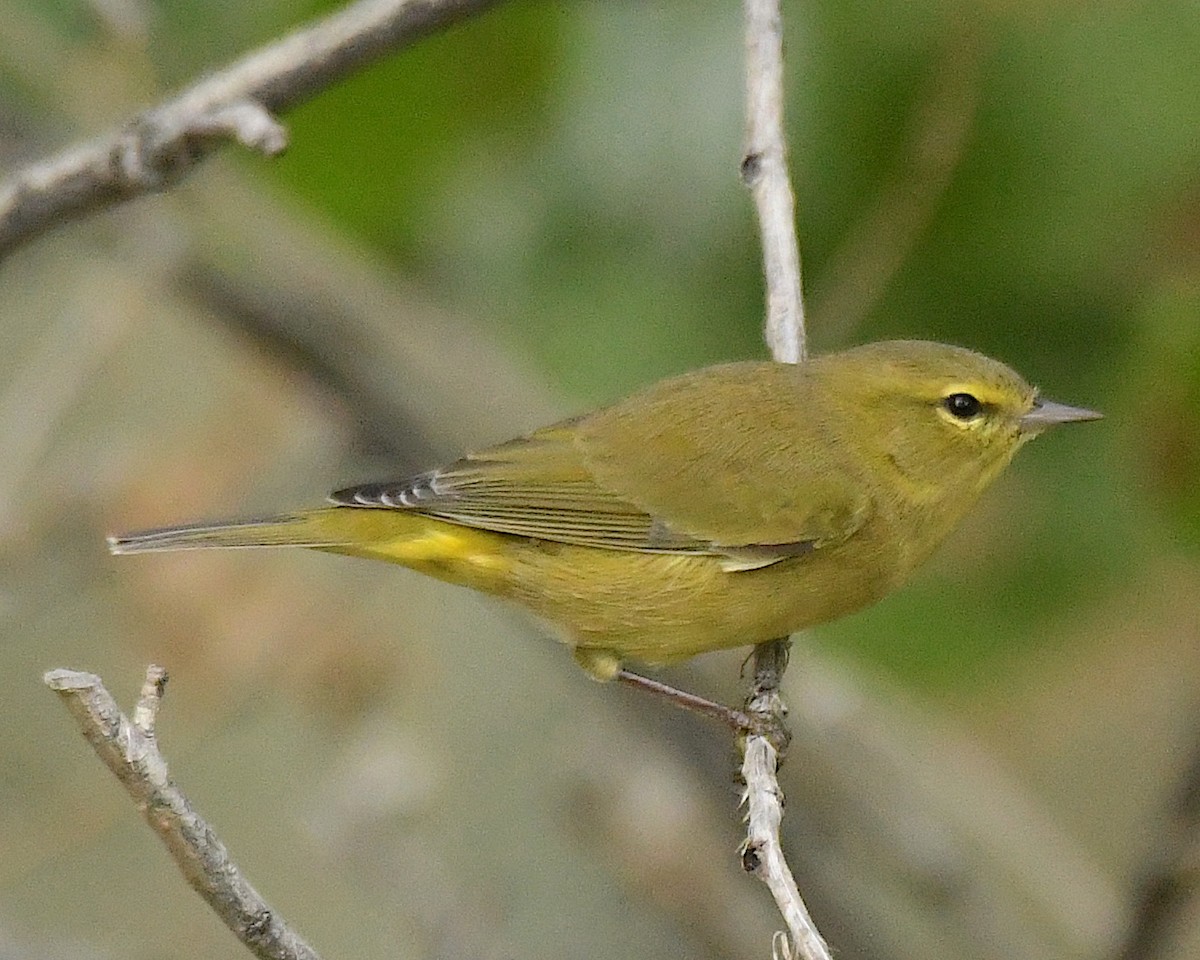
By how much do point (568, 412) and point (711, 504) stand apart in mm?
1187

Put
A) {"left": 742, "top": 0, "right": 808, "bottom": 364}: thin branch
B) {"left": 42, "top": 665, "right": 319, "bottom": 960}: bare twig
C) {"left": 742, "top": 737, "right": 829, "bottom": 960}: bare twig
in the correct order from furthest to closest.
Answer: {"left": 742, "top": 0, "right": 808, "bottom": 364}: thin branch, {"left": 742, "top": 737, "right": 829, "bottom": 960}: bare twig, {"left": 42, "top": 665, "right": 319, "bottom": 960}: bare twig

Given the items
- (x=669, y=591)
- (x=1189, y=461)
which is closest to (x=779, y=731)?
(x=669, y=591)

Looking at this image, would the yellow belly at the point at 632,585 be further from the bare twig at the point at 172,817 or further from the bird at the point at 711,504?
the bare twig at the point at 172,817

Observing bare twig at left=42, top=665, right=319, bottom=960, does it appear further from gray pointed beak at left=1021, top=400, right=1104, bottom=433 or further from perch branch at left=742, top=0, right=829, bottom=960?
gray pointed beak at left=1021, top=400, right=1104, bottom=433

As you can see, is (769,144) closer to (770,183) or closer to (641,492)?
(770,183)

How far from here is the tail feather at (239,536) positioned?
12.3ft

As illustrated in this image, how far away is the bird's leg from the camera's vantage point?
371 cm

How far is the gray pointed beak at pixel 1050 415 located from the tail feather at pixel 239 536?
64.5 inches

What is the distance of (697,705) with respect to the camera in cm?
395

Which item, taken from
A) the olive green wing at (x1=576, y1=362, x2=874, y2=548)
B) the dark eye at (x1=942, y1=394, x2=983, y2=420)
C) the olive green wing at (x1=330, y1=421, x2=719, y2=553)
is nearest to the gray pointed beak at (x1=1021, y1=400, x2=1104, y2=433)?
the dark eye at (x1=942, y1=394, x2=983, y2=420)

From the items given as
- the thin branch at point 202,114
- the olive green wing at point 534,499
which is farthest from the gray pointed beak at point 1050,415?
the thin branch at point 202,114

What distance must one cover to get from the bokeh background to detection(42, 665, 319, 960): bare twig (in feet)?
6.14

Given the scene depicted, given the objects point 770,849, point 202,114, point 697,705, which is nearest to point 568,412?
point 697,705

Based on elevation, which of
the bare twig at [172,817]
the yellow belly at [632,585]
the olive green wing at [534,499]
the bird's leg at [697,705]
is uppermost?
the olive green wing at [534,499]
